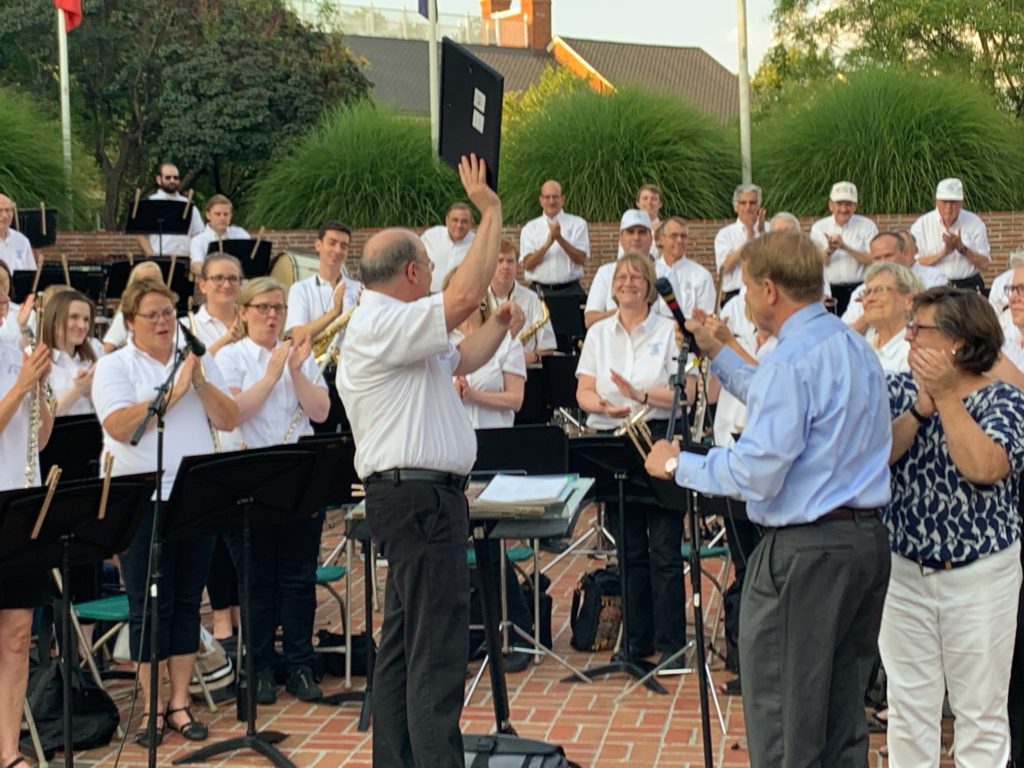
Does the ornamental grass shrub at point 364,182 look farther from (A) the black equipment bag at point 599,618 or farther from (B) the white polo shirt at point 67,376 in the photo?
(A) the black equipment bag at point 599,618

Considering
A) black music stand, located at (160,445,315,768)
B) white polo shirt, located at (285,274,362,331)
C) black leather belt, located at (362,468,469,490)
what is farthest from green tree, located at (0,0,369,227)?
black leather belt, located at (362,468,469,490)

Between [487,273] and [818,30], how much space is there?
95.3 feet

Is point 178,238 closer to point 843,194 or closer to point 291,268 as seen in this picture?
point 291,268

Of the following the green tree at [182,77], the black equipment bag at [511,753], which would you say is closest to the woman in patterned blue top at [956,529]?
the black equipment bag at [511,753]

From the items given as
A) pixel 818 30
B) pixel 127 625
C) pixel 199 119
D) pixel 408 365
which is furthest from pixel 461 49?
pixel 818 30

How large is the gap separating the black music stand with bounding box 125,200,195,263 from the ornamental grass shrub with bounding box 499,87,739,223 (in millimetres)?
4681

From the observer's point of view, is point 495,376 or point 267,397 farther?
point 495,376

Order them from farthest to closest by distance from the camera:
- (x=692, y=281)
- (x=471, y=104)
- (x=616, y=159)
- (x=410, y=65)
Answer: (x=410, y=65)
(x=616, y=159)
(x=692, y=281)
(x=471, y=104)

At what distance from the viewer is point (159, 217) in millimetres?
15492

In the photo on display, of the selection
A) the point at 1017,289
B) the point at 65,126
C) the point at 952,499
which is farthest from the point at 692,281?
the point at 65,126

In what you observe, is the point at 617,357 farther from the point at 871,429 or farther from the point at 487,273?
the point at 871,429

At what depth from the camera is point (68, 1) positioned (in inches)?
857

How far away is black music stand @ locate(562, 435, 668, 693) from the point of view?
753 cm

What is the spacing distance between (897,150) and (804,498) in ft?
49.0
